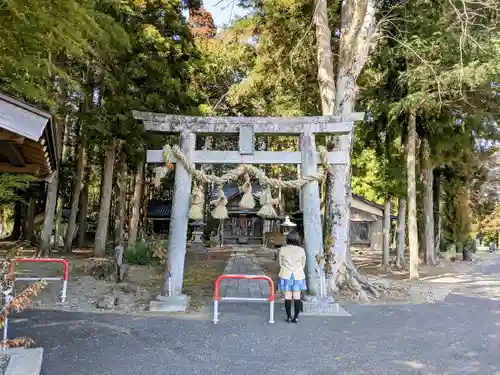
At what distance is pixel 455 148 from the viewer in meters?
16.8

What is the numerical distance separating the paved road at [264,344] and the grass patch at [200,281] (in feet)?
4.28

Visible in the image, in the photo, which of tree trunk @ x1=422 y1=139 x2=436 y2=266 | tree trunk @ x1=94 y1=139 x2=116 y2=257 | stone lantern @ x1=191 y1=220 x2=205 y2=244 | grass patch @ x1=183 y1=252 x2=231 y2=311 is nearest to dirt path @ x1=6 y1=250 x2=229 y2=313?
grass patch @ x1=183 y1=252 x2=231 y2=311

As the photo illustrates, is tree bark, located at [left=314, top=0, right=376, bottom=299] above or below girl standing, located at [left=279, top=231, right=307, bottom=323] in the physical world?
above

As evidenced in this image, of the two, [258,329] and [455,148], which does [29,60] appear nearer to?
[258,329]

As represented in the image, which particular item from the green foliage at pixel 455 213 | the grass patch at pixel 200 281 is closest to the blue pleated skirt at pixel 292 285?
Result: the grass patch at pixel 200 281

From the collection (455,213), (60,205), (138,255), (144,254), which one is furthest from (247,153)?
(60,205)

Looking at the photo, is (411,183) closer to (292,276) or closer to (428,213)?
(428,213)

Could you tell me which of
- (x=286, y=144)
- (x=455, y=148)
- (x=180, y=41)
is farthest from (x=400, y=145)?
(x=180, y=41)

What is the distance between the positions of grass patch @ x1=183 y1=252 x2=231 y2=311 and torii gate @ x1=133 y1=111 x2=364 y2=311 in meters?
1.08

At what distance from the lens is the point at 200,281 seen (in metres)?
12.1

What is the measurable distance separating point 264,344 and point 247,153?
3889 mm

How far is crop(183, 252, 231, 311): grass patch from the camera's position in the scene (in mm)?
8806

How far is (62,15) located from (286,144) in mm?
18028

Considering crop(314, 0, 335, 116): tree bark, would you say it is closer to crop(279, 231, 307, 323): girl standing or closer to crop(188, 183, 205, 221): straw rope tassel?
crop(188, 183, 205, 221): straw rope tassel
